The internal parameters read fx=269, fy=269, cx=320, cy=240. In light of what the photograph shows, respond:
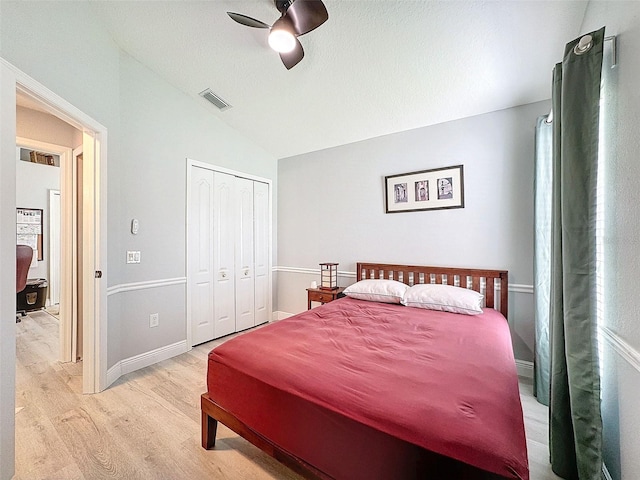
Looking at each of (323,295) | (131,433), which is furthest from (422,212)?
(131,433)

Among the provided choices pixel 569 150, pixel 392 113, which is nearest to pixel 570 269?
pixel 569 150

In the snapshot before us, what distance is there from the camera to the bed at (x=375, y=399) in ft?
3.07

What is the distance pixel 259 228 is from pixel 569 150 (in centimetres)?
348

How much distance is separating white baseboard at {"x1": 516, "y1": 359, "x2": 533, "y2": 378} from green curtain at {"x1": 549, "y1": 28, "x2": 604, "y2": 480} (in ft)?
4.26

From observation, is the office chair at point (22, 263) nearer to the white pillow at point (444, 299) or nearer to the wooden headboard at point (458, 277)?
the wooden headboard at point (458, 277)

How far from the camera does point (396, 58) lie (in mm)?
2230

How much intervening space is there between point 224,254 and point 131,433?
2067 millimetres

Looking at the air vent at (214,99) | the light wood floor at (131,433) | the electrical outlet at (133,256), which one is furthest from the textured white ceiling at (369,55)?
the light wood floor at (131,433)

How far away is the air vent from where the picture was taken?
2979 mm

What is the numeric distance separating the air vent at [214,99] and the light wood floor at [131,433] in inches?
115

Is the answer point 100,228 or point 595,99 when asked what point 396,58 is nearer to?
point 595,99

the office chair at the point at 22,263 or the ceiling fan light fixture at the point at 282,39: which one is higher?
the ceiling fan light fixture at the point at 282,39

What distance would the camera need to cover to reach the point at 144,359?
2.73 m

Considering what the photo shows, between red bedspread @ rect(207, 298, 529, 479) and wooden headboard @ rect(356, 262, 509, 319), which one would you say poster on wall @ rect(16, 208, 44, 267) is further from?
wooden headboard @ rect(356, 262, 509, 319)
